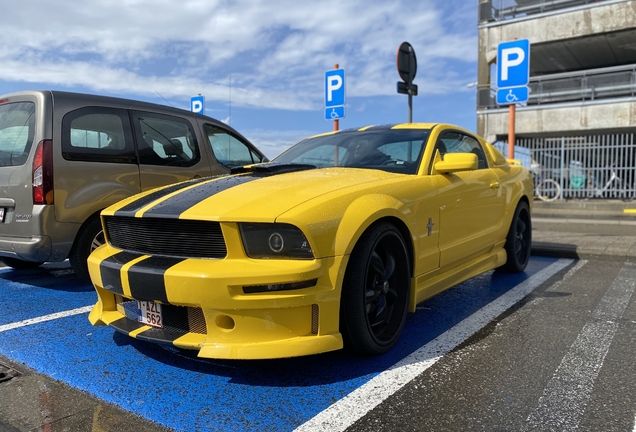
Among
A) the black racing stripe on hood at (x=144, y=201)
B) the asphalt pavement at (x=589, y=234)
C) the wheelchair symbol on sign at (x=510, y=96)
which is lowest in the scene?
the asphalt pavement at (x=589, y=234)

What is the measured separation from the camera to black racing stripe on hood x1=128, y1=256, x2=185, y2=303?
248cm

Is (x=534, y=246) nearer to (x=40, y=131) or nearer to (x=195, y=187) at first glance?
(x=195, y=187)

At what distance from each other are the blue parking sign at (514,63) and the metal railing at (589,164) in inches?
305

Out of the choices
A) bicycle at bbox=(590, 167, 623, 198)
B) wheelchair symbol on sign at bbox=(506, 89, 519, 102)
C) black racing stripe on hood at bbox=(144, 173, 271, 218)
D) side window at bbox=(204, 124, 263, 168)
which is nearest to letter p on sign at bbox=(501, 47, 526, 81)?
wheelchair symbol on sign at bbox=(506, 89, 519, 102)

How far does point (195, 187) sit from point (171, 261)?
708 mm

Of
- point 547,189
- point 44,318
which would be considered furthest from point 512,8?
point 44,318

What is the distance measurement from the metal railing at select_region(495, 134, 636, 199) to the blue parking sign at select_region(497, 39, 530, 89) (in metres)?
7.75

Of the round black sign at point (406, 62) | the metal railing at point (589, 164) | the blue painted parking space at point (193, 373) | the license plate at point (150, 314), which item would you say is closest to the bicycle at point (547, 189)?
the metal railing at point (589, 164)

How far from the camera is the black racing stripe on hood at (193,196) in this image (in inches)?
106

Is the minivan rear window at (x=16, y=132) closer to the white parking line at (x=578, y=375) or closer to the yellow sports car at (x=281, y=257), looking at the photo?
the yellow sports car at (x=281, y=257)

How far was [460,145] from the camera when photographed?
14.4 feet

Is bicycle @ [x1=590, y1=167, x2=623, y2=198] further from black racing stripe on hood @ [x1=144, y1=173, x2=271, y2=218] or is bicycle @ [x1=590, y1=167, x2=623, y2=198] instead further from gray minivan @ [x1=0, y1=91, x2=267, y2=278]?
black racing stripe on hood @ [x1=144, y1=173, x2=271, y2=218]

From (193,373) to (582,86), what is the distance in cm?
1749

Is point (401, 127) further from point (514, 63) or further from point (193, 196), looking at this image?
point (514, 63)
